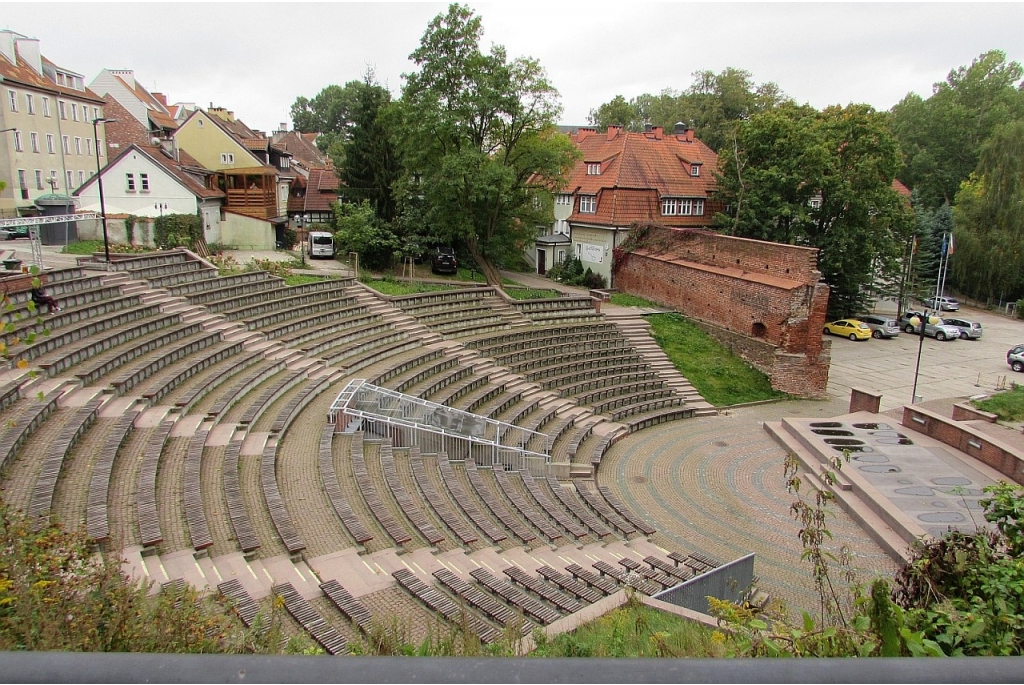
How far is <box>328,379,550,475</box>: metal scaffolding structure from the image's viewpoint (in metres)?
15.6

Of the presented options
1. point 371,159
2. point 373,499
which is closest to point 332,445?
point 373,499

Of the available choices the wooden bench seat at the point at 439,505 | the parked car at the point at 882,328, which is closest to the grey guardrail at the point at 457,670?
the wooden bench seat at the point at 439,505

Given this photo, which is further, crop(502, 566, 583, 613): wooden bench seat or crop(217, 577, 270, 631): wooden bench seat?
crop(502, 566, 583, 613): wooden bench seat

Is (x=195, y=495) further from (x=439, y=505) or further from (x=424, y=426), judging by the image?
(x=424, y=426)

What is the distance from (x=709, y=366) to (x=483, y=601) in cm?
1974

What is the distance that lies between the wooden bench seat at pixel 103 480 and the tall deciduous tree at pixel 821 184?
2900 centimetres

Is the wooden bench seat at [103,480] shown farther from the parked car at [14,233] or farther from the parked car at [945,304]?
the parked car at [945,304]

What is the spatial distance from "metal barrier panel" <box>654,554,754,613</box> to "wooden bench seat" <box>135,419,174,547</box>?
7.59 meters

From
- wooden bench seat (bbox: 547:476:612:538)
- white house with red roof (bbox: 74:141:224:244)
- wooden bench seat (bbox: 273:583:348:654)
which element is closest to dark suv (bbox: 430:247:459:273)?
white house with red roof (bbox: 74:141:224:244)

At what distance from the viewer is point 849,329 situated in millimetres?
35125

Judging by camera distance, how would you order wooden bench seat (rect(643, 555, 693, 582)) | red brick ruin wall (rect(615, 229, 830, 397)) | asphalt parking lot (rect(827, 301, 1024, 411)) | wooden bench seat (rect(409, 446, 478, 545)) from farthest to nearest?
asphalt parking lot (rect(827, 301, 1024, 411))
red brick ruin wall (rect(615, 229, 830, 397))
wooden bench seat (rect(409, 446, 478, 545))
wooden bench seat (rect(643, 555, 693, 582))

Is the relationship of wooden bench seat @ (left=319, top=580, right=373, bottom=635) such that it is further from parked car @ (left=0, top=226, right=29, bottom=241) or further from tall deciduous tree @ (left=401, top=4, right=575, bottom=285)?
parked car @ (left=0, top=226, right=29, bottom=241)

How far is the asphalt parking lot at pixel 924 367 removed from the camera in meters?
26.6

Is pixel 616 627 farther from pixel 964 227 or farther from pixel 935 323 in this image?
pixel 964 227
